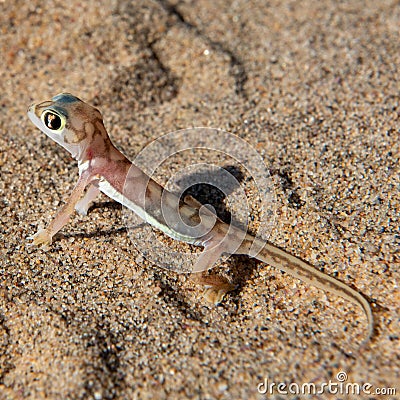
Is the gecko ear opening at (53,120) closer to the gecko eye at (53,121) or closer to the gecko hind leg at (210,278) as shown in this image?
the gecko eye at (53,121)

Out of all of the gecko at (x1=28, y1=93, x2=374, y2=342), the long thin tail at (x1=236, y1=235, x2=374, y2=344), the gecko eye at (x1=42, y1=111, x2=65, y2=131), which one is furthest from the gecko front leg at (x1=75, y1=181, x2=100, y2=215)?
the long thin tail at (x1=236, y1=235, x2=374, y2=344)

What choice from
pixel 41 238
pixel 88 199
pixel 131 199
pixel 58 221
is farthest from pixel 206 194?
pixel 41 238

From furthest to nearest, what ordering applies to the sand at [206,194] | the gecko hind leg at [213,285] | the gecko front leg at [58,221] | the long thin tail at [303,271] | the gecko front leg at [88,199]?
the gecko front leg at [88,199] < the gecko front leg at [58,221] < the gecko hind leg at [213,285] < the long thin tail at [303,271] < the sand at [206,194]

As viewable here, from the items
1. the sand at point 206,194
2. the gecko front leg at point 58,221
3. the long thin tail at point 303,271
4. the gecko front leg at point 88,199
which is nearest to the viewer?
the sand at point 206,194

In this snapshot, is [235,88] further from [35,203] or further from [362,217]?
[35,203]

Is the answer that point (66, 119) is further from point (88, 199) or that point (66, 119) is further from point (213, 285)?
point (213, 285)

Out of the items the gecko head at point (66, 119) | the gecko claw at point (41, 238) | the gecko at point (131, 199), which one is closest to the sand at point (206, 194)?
the gecko claw at point (41, 238)

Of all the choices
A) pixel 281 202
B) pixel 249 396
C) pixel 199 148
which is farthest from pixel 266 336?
pixel 199 148
